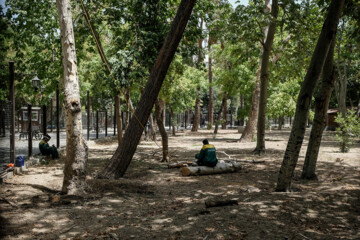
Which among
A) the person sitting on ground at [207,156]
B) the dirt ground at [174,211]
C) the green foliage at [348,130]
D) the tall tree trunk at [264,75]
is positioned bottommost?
the dirt ground at [174,211]

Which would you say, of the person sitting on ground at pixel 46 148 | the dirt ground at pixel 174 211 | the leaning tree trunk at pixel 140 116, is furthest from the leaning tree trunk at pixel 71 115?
the person sitting on ground at pixel 46 148

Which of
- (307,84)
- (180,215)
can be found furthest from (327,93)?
(180,215)

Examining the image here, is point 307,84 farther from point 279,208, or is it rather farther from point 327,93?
point 279,208

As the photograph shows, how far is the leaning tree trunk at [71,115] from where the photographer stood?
267 inches

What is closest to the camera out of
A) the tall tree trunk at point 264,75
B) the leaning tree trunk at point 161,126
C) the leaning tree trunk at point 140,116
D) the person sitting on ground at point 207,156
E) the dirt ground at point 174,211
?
the dirt ground at point 174,211

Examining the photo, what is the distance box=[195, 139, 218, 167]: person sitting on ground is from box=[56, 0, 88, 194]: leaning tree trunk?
407 centimetres

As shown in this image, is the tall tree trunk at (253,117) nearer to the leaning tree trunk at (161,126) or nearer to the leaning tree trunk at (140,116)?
the leaning tree trunk at (161,126)

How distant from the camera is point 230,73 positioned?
2539cm

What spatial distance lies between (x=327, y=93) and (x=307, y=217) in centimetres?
393

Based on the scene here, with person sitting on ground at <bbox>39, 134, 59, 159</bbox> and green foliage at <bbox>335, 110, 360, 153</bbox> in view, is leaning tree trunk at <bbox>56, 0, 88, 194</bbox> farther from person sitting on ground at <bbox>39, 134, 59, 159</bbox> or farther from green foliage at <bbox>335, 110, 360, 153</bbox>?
green foliage at <bbox>335, 110, 360, 153</bbox>

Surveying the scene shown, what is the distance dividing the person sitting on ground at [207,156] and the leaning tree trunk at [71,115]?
13.3 feet

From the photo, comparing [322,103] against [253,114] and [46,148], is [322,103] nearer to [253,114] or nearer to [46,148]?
[46,148]

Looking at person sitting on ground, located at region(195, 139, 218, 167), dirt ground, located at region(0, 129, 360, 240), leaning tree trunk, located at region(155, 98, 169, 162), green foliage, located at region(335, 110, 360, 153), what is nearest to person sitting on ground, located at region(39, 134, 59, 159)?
dirt ground, located at region(0, 129, 360, 240)

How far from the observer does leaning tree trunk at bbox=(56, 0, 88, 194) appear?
6770 millimetres
